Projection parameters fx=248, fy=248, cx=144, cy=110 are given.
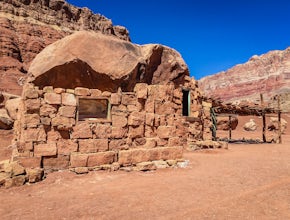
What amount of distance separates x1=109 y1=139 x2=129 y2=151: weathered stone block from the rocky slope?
2163 cm

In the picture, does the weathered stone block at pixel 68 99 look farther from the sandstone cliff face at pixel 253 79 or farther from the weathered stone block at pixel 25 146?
the sandstone cliff face at pixel 253 79

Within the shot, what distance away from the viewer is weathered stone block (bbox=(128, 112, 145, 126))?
7259 millimetres

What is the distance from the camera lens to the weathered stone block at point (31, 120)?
6103mm

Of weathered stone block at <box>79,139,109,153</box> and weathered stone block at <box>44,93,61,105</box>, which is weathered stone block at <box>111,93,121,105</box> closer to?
weathered stone block at <box>79,139,109,153</box>

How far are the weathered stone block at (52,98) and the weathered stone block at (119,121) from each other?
1.56 metres

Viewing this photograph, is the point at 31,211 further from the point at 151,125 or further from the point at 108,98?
the point at 151,125

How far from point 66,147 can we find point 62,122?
659 mm

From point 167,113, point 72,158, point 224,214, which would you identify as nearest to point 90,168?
point 72,158

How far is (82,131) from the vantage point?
662 centimetres

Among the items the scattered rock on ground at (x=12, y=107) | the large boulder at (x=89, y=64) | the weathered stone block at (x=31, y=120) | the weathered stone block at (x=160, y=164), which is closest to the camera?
the weathered stone block at (x=31, y=120)

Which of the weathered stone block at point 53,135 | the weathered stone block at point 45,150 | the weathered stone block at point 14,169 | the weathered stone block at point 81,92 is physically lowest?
the weathered stone block at point 14,169

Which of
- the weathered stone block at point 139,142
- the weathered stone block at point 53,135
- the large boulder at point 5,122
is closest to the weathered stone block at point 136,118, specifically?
the weathered stone block at point 139,142

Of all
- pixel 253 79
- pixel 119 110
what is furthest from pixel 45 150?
pixel 253 79

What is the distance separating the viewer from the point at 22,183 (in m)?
5.54
